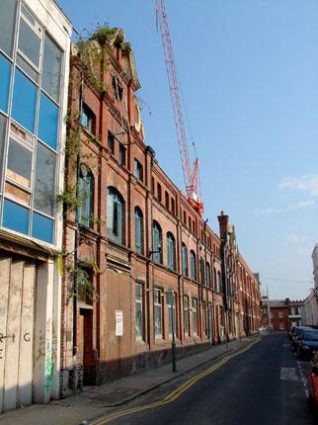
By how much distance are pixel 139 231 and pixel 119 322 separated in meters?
6.29

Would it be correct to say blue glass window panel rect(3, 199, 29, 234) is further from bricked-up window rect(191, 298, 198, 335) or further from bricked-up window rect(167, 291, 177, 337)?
bricked-up window rect(191, 298, 198, 335)

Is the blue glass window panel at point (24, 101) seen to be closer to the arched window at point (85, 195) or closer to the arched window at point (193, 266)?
the arched window at point (85, 195)

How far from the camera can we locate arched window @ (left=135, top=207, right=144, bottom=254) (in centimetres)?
2455

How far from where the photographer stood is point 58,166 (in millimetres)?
15609

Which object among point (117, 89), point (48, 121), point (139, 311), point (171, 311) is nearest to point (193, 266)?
point (171, 311)

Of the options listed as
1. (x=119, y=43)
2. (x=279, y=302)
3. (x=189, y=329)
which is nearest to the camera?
(x=119, y=43)

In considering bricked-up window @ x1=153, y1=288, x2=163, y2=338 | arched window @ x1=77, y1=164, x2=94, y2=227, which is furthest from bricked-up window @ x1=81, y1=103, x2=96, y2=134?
bricked-up window @ x1=153, y1=288, x2=163, y2=338

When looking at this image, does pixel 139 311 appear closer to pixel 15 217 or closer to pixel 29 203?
pixel 29 203

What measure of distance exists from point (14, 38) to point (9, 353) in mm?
8539

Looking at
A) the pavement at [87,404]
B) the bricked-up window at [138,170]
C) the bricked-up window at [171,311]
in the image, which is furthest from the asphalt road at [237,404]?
the bricked-up window at [138,170]

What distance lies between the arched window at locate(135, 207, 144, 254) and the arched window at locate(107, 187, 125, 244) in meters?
2.46

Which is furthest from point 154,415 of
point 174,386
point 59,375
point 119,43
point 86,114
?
point 119,43

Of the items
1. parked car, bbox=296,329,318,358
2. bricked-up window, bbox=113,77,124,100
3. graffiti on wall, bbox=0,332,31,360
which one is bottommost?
parked car, bbox=296,329,318,358

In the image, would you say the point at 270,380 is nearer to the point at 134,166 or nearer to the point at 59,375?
the point at 59,375
